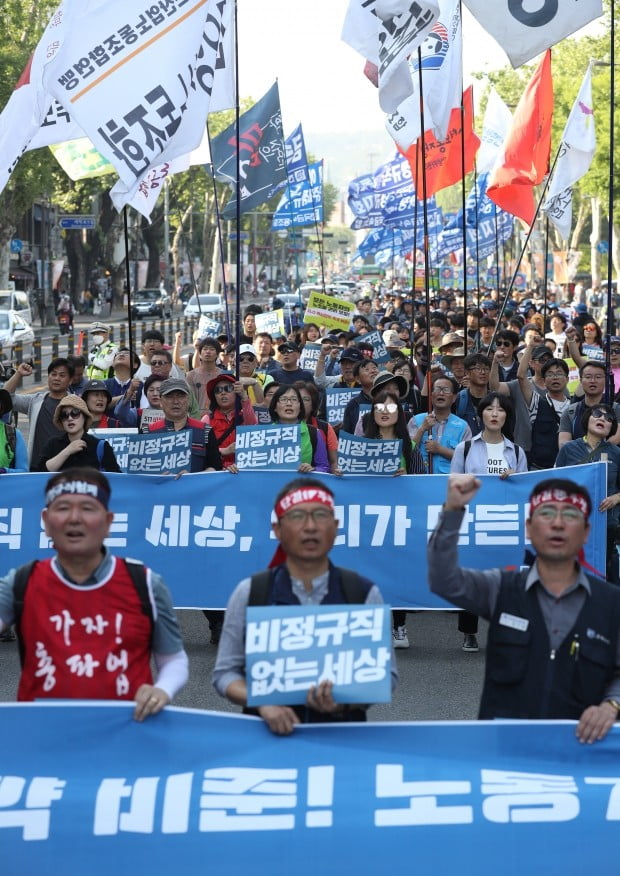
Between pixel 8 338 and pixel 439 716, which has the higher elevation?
pixel 8 338

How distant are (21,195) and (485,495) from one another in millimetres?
44307

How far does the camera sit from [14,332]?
125 feet

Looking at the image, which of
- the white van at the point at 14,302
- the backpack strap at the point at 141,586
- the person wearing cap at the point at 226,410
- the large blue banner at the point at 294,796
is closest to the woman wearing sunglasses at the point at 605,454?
the person wearing cap at the point at 226,410

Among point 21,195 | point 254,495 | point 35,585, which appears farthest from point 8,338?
point 35,585

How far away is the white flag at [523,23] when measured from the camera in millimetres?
11805

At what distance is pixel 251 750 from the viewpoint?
4.64 metres

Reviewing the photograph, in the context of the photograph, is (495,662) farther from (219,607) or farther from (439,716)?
(219,607)

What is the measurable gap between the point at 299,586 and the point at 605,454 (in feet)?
14.8

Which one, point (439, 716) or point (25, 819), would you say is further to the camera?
point (439, 716)

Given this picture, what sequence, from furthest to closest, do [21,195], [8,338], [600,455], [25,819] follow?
[21,195] < [8,338] < [600,455] < [25,819]

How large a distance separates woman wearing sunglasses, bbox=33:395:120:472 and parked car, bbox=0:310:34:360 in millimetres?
27964

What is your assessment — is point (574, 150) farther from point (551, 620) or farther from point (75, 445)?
point (551, 620)

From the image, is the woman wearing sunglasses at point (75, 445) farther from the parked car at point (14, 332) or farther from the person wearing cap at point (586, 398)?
the parked car at point (14, 332)

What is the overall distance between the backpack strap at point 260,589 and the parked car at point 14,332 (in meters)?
32.5
